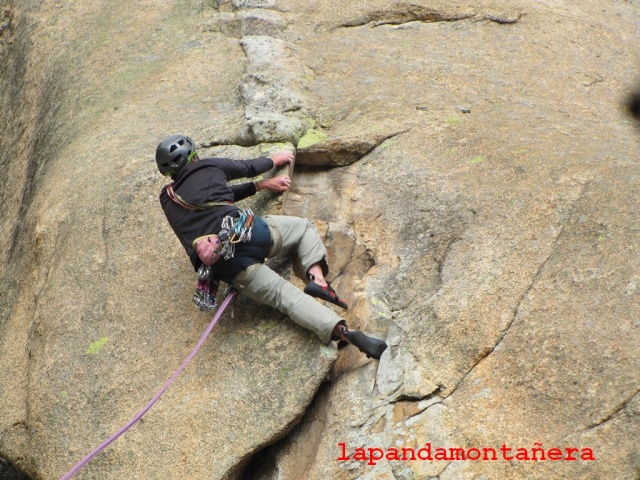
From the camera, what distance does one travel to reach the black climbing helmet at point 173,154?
833 cm

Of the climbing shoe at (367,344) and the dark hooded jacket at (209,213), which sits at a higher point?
the dark hooded jacket at (209,213)

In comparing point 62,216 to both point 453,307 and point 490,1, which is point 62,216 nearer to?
point 453,307

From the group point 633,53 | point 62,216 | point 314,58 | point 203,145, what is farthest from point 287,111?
point 633,53

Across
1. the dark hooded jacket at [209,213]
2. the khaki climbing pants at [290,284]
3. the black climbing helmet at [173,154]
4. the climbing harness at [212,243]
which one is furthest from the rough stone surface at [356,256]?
the black climbing helmet at [173,154]

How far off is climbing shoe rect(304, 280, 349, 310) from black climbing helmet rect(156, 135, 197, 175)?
207cm

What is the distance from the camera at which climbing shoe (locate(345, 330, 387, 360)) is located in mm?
7754

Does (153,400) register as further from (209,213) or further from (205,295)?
(209,213)

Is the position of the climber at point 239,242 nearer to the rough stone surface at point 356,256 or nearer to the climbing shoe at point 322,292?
the climbing shoe at point 322,292

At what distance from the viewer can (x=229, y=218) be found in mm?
8000

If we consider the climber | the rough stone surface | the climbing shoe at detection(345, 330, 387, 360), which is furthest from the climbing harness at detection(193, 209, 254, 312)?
the climbing shoe at detection(345, 330, 387, 360)

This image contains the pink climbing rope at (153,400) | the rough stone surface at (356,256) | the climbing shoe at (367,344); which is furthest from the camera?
the climbing shoe at (367,344)

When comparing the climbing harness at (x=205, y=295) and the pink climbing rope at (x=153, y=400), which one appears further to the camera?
the climbing harness at (x=205, y=295)

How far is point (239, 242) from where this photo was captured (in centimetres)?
802

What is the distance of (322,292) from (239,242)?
1149 millimetres
